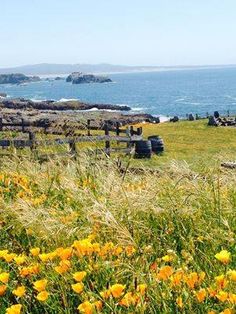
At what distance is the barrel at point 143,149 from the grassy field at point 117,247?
54.1 feet

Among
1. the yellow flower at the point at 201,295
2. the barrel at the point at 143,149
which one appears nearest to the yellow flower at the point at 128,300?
the yellow flower at the point at 201,295

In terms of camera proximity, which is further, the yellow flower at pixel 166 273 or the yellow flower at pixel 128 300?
the yellow flower at pixel 166 273

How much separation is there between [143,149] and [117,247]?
1951 cm

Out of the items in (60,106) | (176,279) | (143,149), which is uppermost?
(176,279)

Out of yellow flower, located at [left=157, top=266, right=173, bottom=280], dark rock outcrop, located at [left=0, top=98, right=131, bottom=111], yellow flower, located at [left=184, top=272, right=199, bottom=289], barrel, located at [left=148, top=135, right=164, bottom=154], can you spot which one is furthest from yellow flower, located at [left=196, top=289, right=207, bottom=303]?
dark rock outcrop, located at [left=0, top=98, right=131, bottom=111]

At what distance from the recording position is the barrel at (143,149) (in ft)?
74.6

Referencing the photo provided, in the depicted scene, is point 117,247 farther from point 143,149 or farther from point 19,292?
point 143,149

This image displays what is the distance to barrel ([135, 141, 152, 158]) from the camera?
2273 centimetres

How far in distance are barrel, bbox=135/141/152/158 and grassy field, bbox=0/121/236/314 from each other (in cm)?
1648

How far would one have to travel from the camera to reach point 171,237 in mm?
3953

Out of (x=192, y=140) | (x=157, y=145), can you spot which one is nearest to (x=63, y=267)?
(x=157, y=145)

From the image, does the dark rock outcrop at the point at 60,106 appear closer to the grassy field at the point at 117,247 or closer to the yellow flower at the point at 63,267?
the grassy field at the point at 117,247

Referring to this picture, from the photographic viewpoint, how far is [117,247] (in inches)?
132

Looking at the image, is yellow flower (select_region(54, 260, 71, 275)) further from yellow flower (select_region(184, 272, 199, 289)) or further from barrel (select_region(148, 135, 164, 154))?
barrel (select_region(148, 135, 164, 154))
